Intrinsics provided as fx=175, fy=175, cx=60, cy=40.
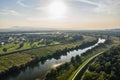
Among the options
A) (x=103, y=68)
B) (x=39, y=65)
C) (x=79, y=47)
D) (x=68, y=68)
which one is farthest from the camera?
(x=79, y=47)

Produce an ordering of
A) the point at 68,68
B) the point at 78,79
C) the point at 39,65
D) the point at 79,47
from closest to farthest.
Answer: the point at 78,79 < the point at 68,68 < the point at 39,65 < the point at 79,47

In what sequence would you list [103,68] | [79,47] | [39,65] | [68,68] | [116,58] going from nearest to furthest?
[103,68]
[68,68]
[116,58]
[39,65]
[79,47]

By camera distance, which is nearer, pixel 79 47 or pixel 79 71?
pixel 79 71

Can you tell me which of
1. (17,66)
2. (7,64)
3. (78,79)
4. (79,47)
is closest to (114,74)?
(78,79)

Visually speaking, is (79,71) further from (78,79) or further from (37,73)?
(37,73)

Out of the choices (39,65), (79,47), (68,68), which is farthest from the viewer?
(79,47)

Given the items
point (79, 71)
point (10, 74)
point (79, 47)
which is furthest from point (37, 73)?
point (79, 47)

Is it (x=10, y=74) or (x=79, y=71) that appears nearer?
(x=79, y=71)

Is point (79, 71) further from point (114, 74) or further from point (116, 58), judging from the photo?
point (116, 58)
